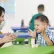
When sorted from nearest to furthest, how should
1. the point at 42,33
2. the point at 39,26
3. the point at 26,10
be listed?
the point at 42,33, the point at 39,26, the point at 26,10

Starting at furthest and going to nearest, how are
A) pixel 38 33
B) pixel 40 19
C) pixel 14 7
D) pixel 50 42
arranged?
pixel 14 7 < pixel 40 19 < pixel 38 33 < pixel 50 42

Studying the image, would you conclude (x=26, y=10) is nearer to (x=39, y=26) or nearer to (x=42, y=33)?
(x=39, y=26)

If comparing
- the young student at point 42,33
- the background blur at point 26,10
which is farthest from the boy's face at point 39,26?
the background blur at point 26,10

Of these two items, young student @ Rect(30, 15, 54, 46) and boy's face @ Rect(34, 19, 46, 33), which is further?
boy's face @ Rect(34, 19, 46, 33)

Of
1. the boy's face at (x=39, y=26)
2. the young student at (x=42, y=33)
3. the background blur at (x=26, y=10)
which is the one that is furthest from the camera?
the background blur at (x=26, y=10)

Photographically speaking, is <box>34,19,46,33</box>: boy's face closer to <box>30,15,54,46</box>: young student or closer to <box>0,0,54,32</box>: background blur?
<box>30,15,54,46</box>: young student

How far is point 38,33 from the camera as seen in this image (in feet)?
7.39

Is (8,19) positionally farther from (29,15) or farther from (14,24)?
(29,15)

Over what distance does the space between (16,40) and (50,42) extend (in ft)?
1.32

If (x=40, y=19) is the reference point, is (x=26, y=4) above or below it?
above

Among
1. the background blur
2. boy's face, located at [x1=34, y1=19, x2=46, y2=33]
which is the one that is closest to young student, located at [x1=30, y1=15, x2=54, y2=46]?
boy's face, located at [x1=34, y1=19, x2=46, y2=33]

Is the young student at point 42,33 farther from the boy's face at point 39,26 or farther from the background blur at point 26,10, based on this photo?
the background blur at point 26,10

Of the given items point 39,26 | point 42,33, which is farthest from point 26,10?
point 42,33

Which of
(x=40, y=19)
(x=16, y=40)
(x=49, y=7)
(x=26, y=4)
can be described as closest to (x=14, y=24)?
(x=26, y=4)
